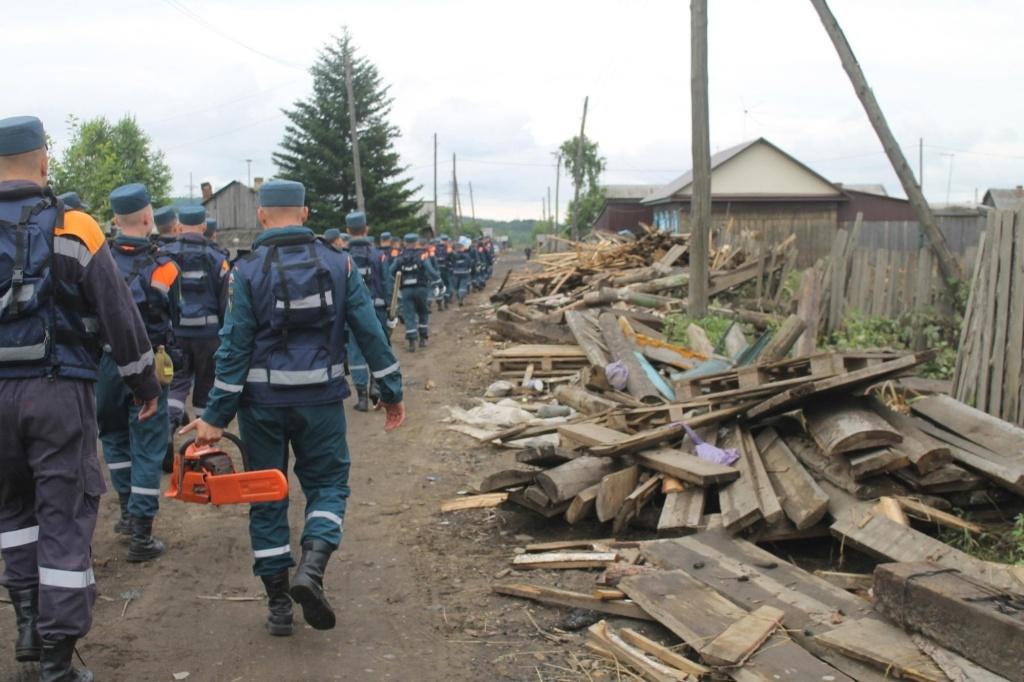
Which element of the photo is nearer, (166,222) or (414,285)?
(166,222)

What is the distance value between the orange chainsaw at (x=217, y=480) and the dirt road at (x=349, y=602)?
0.71m

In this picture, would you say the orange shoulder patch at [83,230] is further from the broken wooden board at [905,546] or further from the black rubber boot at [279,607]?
the broken wooden board at [905,546]

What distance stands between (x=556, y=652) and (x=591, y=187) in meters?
72.1

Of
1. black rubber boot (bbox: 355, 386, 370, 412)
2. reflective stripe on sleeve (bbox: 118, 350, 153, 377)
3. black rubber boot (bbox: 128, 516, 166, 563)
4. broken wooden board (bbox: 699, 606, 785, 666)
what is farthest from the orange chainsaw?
black rubber boot (bbox: 355, 386, 370, 412)

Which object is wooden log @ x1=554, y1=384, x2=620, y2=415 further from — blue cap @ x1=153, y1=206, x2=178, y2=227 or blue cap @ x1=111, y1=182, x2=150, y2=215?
blue cap @ x1=111, y1=182, x2=150, y2=215

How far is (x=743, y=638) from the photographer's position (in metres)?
4.27

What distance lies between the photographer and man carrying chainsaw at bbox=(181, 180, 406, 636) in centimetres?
471

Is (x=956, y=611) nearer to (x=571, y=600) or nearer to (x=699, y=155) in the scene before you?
(x=571, y=600)

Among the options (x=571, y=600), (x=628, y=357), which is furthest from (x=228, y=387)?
(x=628, y=357)

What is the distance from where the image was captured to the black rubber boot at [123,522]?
6402 mm

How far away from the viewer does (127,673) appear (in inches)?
170

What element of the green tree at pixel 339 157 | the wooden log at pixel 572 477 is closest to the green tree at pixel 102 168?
the green tree at pixel 339 157

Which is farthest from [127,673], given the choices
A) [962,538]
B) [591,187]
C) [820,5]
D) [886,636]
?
[591,187]

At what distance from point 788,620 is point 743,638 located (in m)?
0.36
